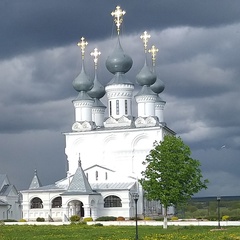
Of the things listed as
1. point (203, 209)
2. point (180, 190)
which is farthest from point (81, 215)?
point (180, 190)

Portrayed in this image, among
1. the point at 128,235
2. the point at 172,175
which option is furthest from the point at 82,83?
the point at 128,235

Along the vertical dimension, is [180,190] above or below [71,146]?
below

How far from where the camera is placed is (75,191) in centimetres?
5828

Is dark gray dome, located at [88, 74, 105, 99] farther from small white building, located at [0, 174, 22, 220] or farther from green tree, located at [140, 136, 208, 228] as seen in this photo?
green tree, located at [140, 136, 208, 228]

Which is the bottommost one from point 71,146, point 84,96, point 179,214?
point 179,214

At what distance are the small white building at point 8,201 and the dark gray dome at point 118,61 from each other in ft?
54.3

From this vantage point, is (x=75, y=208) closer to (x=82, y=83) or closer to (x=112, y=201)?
(x=112, y=201)

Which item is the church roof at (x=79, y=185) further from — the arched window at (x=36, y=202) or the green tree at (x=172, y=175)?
the green tree at (x=172, y=175)

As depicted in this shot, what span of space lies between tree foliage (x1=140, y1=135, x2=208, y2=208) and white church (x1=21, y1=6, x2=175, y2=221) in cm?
1915

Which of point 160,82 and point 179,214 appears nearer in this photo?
point 179,214

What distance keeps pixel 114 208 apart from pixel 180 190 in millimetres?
19669

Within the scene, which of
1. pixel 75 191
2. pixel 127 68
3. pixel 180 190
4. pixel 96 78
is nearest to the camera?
pixel 180 190

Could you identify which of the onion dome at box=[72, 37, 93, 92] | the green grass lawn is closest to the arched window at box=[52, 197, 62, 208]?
the onion dome at box=[72, 37, 93, 92]

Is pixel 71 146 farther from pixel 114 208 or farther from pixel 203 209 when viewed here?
pixel 203 209
